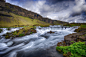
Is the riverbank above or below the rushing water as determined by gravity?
above

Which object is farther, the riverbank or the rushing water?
the rushing water

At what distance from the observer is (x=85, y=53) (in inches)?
155

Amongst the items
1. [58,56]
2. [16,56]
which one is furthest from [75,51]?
[16,56]

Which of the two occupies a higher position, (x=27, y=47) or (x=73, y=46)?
(x=73, y=46)

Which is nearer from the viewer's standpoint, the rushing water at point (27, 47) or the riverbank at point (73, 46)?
the riverbank at point (73, 46)

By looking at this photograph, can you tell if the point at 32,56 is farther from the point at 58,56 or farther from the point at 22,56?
the point at 58,56

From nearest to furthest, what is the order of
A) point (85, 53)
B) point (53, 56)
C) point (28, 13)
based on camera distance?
1. point (85, 53)
2. point (53, 56)
3. point (28, 13)

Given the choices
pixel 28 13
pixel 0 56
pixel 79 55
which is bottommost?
pixel 0 56

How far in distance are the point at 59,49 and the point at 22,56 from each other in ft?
14.3

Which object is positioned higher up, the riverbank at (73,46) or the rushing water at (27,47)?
the riverbank at (73,46)

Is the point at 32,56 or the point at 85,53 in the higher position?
the point at 85,53

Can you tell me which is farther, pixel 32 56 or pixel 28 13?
pixel 28 13

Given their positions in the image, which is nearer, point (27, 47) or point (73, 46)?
point (73, 46)

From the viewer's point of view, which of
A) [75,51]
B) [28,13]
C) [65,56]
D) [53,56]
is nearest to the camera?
[75,51]
